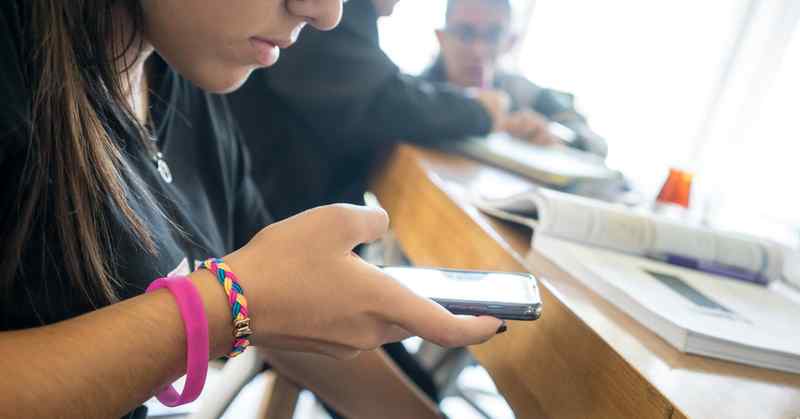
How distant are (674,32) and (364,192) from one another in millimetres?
2204

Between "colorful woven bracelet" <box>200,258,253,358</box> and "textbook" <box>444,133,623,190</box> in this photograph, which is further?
"textbook" <box>444,133,623,190</box>

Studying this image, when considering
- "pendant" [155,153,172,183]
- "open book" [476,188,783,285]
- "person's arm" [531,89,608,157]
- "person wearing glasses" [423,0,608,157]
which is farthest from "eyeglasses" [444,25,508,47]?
"pendant" [155,153,172,183]

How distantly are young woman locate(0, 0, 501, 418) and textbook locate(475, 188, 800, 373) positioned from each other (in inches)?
5.8

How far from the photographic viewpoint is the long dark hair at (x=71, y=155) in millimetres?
402

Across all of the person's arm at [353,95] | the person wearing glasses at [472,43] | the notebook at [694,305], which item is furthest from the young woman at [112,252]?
the person wearing glasses at [472,43]

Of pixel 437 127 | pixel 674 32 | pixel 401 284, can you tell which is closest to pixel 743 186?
pixel 674 32

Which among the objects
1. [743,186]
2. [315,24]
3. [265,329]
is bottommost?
[743,186]

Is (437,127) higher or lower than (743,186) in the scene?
higher

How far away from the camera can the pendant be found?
0.60 m

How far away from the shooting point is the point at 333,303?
420mm

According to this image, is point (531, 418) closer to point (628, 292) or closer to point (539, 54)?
point (628, 292)

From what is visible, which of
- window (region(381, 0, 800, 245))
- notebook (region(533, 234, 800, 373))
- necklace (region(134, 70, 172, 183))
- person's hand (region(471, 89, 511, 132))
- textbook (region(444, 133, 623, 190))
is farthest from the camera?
window (region(381, 0, 800, 245))

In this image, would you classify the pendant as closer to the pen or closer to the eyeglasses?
the pen

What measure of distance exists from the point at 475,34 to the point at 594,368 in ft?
5.12
